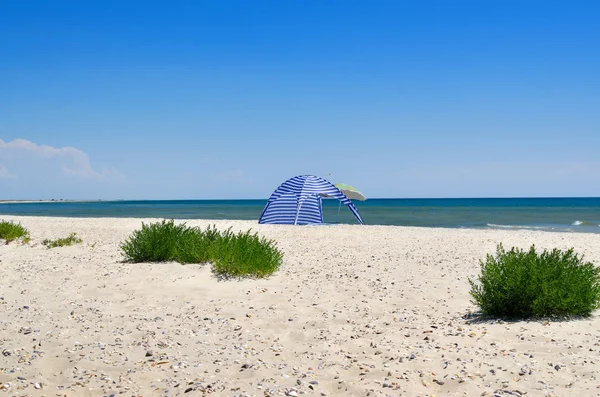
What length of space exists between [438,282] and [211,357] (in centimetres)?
499

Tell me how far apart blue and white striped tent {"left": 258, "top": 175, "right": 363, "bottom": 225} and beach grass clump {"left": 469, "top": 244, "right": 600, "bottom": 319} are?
53.8 ft

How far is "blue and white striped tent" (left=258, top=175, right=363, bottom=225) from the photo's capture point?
2341 centimetres

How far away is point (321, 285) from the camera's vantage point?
9133 mm

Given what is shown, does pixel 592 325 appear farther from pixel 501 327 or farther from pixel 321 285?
pixel 321 285

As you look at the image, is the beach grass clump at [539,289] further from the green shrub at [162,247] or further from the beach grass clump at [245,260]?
the green shrub at [162,247]

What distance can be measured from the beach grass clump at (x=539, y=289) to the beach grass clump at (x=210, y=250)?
409cm

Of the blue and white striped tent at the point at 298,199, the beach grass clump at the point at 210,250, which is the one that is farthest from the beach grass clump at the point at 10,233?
the blue and white striped tent at the point at 298,199

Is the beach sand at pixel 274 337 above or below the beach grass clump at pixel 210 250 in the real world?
below

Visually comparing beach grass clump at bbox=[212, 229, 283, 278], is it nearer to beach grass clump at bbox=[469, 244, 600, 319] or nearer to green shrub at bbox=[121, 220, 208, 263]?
green shrub at bbox=[121, 220, 208, 263]

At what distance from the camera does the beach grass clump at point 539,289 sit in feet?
21.0

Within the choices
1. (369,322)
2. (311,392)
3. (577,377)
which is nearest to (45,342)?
(311,392)

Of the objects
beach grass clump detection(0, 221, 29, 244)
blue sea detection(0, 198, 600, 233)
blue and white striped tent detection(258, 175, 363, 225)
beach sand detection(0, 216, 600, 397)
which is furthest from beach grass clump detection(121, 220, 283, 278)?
blue sea detection(0, 198, 600, 233)

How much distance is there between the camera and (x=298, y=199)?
2366cm

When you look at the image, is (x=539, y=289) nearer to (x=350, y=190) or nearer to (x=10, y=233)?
(x=10, y=233)
